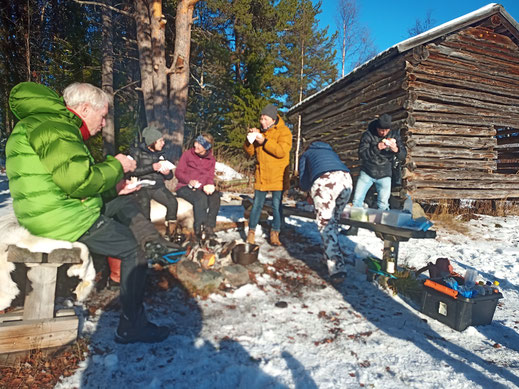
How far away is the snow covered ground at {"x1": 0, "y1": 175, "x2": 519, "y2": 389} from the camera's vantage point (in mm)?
1977

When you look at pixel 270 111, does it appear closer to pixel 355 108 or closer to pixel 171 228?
pixel 171 228

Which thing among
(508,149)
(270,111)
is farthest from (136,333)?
(508,149)

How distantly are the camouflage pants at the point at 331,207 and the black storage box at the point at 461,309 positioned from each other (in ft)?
3.29

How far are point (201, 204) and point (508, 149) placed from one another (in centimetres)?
1176

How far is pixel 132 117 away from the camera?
14703 millimetres

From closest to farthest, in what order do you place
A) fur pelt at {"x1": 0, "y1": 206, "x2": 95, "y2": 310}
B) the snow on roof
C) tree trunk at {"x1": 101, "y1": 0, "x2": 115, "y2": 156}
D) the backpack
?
fur pelt at {"x1": 0, "y1": 206, "x2": 95, "y2": 310} → the backpack → the snow on roof → tree trunk at {"x1": 101, "y1": 0, "x2": 115, "y2": 156}

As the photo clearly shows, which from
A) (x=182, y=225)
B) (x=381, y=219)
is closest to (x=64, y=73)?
(x=182, y=225)

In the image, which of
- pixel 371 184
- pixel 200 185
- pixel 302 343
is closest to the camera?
pixel 302 343

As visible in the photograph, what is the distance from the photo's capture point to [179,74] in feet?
26.7

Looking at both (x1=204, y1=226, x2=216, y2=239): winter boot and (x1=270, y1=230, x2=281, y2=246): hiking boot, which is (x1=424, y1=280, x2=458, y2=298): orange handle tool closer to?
(x1=270, y1=230, x2=281, y2=246): hiking boot

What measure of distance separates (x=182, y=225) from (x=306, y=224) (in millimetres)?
2604

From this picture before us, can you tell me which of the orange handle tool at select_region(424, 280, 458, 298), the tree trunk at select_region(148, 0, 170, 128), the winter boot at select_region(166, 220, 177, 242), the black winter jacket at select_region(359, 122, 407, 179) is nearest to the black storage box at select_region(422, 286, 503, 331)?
the orange handle tool at select_region(424, 280, 458, 298)

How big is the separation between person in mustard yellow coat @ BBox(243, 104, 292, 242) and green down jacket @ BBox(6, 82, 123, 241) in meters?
2.70

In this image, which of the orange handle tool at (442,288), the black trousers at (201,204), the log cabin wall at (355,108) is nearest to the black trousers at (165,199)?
the black trousers at (201,204)
